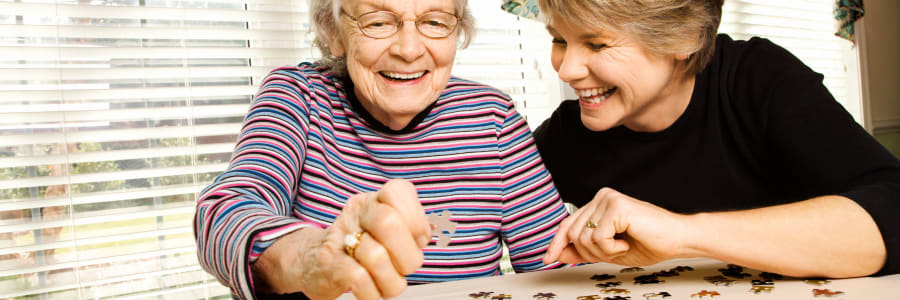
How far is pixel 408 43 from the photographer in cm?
162

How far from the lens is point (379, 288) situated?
0.82 m

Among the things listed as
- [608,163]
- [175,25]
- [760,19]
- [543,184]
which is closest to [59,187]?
[175,25]

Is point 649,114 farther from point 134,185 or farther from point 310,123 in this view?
point 134,185

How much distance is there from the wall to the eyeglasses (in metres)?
5.83

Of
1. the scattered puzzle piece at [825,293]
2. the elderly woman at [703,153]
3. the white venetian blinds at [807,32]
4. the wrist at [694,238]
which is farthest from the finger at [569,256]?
the white venetian blinds at [807,32]

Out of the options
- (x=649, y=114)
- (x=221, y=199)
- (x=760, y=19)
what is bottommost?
(x=221, y=199)

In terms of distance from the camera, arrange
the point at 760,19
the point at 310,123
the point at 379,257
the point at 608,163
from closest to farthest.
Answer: the point at 379,257 < the point at 310,123 < the point at 608,163 < the point at 760,19

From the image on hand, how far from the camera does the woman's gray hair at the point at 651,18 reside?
171 centimetres

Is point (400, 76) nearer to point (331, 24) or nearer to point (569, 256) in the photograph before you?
point (331, 24)

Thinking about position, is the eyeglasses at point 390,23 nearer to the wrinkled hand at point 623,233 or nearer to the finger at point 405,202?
the wrinkled hand at point 623,233

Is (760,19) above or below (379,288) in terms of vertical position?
above

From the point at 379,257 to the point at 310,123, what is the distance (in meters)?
0.96

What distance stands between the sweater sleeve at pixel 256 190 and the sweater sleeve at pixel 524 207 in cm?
60

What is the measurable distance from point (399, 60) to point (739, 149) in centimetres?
108
